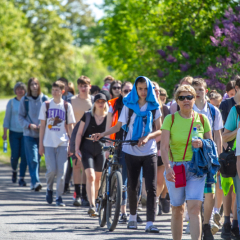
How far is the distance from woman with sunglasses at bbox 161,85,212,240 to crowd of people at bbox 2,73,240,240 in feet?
0.03

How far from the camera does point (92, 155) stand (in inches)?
343

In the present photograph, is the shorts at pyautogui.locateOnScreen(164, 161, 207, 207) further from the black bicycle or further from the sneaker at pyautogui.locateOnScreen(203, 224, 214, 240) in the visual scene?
the black bicycle

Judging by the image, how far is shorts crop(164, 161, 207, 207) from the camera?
552cm

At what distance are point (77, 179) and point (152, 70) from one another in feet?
19.2

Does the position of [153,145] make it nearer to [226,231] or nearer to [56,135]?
[226,231]

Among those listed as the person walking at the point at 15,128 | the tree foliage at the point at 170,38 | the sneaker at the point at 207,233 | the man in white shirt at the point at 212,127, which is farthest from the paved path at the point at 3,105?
the sneaker at the point at 207,233

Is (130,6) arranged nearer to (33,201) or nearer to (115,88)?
(115,88)

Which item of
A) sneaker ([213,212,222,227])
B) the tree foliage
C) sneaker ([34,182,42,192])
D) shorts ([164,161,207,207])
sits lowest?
sneaker ([213,212,222,227])

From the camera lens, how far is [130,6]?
16875 mm

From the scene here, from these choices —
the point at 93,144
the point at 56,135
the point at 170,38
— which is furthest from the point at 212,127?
the point at 170,38

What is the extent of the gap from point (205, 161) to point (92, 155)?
3457mm

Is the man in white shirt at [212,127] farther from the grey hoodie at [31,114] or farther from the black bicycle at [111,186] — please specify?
the grey hoodie at [31,114]

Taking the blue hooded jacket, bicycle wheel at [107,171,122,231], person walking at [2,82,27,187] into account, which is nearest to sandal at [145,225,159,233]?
bicycle wheel at [107,171,122,231]

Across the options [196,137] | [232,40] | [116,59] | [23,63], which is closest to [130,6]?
[116,59]
